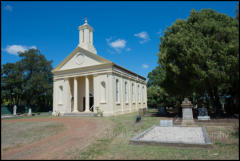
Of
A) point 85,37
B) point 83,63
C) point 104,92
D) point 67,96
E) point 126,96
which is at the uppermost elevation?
point 85,37

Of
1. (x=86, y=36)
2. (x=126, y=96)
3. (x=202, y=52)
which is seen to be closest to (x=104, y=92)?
(x=126, y=96)

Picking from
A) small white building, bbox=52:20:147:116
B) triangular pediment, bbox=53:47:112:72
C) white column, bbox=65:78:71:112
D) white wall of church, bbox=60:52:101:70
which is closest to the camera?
small white building, bbox=52:20:147:116

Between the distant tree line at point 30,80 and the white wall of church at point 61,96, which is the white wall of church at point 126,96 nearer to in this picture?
the white wall of church at point 61,96

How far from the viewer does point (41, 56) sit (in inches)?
1570

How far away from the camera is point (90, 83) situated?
32.5m

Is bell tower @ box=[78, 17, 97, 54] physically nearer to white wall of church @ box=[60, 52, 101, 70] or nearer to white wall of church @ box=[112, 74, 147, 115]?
white wall of church @ box=[60, 52, 101, 70]

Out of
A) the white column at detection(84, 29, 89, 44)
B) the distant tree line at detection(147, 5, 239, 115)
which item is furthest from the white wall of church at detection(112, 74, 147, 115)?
the distant tree line at detection(147, 5, 239, 115)

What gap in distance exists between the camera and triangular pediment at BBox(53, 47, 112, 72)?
1144 inches

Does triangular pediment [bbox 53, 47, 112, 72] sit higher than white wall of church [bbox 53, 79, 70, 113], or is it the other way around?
triangular pediment [bbox 53, 47, 112, 72]

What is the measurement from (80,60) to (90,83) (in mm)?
4445

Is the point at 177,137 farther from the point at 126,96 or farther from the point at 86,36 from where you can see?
the point at 86,36

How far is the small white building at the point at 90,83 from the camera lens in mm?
27841

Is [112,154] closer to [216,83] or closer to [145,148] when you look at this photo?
[145,148]

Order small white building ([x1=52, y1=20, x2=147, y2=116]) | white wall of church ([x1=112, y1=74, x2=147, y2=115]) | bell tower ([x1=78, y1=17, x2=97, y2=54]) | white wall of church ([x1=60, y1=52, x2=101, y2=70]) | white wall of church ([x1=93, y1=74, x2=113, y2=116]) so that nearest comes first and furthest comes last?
1. white wall of church ([x1=93, y1=74, x2=113, y2=116])
2. small white building ([x1=52, y1=20, x2=147, y2=116])
3. white wall of church ([x1=112, y1=74, x2=147, y2=115])
4. white wall of church ([x1=60, y1=52, x2=101, y2=70])
5. bell tower ([x1=78, y1=17, x2=97, y2=54])
